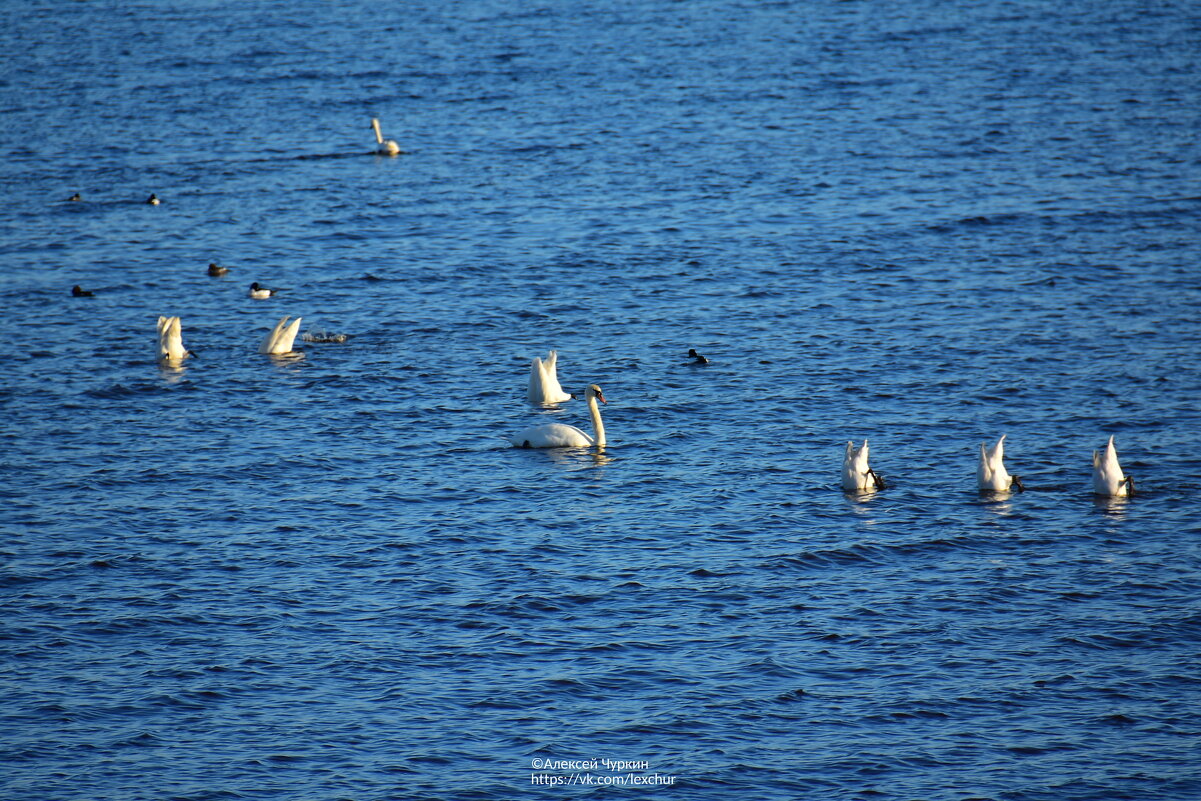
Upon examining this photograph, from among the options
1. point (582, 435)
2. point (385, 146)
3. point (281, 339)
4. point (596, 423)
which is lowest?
point (582, 435)

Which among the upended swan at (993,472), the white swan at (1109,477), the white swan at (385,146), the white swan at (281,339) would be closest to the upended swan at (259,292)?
the white swan at (281,339)

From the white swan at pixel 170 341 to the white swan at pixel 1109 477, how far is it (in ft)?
55.6

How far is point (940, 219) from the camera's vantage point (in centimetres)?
3575

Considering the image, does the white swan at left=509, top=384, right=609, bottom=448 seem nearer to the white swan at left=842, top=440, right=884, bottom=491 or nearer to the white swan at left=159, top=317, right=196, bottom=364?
the white swan at left=842, top=440, right=884, bottom=491

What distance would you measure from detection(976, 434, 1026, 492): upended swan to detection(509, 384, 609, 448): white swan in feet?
20.9

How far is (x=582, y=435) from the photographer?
23.7 m

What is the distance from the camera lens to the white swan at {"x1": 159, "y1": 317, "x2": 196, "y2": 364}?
89.1ft

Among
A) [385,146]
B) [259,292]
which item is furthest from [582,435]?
[385,146]

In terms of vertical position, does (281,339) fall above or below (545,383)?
above

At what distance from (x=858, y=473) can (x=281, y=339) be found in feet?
41.3

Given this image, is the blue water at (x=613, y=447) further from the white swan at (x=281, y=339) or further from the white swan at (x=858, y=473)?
the white swan at (x=281, y=339)

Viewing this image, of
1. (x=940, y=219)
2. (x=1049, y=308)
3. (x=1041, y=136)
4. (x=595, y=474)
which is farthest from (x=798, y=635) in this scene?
(x=1041, y=136)

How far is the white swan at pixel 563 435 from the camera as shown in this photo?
23.5 metres

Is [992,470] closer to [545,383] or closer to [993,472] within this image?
[993,472]
